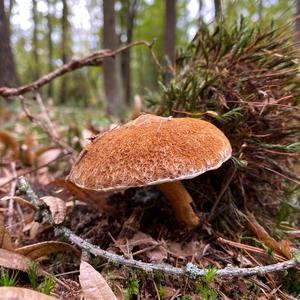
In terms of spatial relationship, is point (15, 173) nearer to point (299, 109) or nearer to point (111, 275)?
point (111, 275)

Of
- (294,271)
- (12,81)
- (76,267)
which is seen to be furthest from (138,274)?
(12,81)

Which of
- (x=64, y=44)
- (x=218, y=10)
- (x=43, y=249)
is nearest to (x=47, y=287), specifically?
(x=43, y=249)

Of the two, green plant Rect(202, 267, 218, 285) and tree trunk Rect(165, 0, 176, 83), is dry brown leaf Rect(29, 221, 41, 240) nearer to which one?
green plant Rect(202, 267, 218, 285)

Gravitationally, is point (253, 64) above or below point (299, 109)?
above

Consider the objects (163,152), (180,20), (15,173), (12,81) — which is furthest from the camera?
(180,20)

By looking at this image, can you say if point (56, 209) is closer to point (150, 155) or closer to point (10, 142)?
point (150, 155)

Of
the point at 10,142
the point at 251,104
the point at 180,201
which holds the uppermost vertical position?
the point at 251,104
